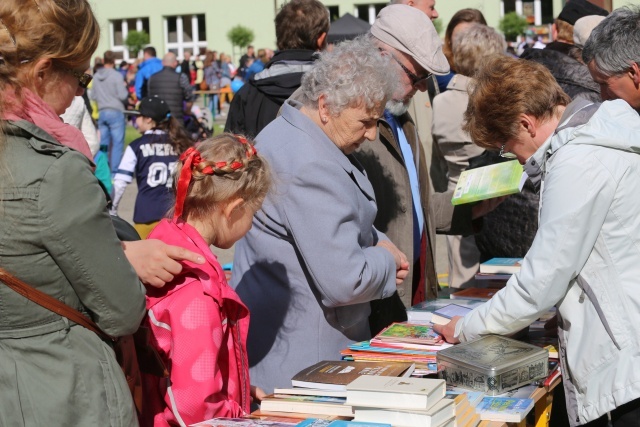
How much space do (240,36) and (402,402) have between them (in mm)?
41177

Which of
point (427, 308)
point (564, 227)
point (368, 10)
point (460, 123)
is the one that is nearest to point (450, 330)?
point (427, 308)

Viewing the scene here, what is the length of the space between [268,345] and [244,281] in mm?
240

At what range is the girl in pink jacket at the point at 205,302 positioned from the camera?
2.42 m

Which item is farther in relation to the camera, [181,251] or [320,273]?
[320,273]

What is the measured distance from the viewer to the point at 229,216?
269 centimetres

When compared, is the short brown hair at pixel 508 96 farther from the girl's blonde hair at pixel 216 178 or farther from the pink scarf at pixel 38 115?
the pink scarf at pixel 38 115

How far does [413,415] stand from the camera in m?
2.19

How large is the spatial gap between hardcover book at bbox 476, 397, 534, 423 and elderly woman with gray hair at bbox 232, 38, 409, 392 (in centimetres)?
59

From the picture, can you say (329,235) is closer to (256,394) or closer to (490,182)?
(256,394)

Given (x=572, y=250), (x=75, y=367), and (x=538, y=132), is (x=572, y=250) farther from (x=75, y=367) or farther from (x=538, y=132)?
(x=75, y=367)

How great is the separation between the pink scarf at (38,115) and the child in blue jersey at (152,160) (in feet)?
14.5

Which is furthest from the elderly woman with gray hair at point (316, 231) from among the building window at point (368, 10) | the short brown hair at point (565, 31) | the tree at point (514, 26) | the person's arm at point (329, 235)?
the building window at point (368, 10)

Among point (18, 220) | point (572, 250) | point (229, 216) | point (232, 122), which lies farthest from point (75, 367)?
point (232, 122)

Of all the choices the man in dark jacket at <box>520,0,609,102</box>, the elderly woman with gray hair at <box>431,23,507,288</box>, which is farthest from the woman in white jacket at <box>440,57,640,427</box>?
the elderly woman with gray hair at <box>431,23,507,288</box>
